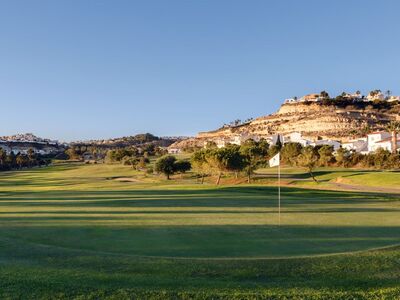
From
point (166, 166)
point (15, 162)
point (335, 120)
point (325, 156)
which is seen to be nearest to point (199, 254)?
point (166, 166)

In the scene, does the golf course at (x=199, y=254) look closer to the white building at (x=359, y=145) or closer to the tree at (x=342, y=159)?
the tree at (x=342, y=159)

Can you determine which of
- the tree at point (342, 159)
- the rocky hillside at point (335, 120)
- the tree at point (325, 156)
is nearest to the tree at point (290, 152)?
the tree at point (325, 156)

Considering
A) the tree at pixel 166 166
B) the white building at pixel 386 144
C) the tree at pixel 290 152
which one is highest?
the white building at pixel 386 144

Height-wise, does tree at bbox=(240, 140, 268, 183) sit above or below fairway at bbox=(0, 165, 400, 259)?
above

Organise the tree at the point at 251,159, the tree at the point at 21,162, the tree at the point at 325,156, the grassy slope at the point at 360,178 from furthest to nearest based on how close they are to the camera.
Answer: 1. the tree at the point at 21,162
2. the tree at the point at 325,156
3. the tree at the point at 251,159
4. the grassy slope at the point at 360,178

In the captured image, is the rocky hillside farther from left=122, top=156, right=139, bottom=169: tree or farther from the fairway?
the fairway

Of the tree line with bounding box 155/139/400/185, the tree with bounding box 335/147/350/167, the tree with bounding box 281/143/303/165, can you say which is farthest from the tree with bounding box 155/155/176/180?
the tree with bounding box 335/147/350/167

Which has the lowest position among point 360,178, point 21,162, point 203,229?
point 360,178

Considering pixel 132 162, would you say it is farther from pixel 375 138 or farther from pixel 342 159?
pixel 375 138

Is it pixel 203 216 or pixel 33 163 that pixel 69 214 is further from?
pixel 33 163

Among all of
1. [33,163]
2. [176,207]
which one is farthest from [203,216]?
[33,163]

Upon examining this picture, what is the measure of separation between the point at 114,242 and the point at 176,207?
335 inches

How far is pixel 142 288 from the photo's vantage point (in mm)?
8422

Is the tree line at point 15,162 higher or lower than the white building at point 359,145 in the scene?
lower
